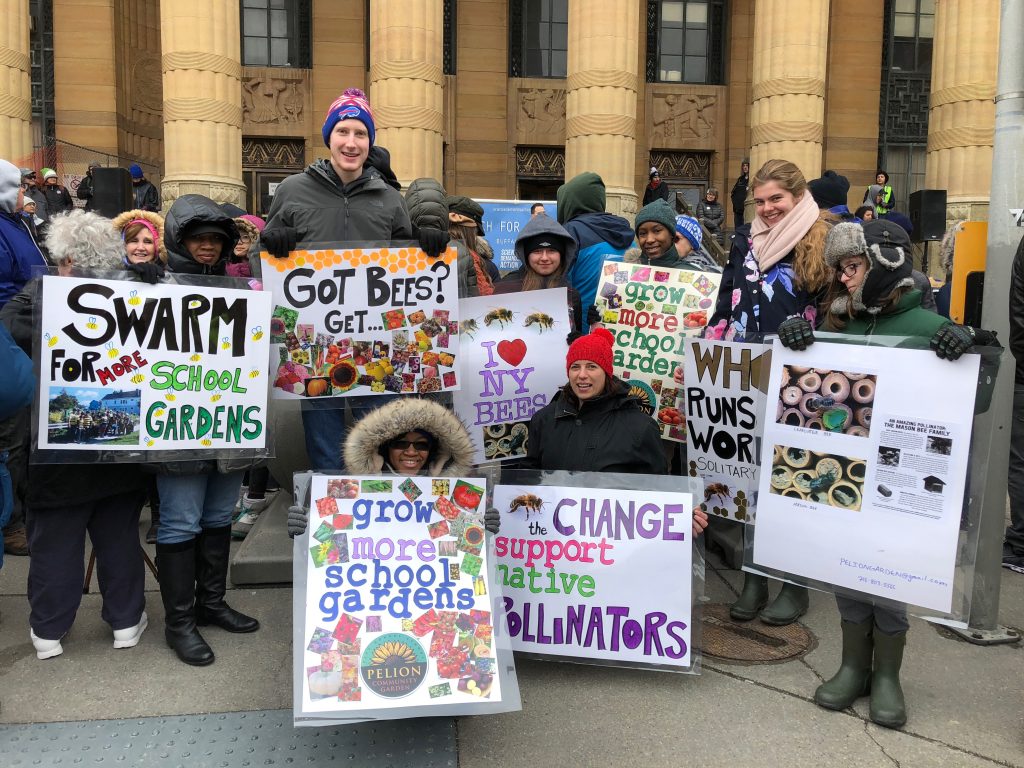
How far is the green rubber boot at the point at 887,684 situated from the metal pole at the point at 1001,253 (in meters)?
1.05

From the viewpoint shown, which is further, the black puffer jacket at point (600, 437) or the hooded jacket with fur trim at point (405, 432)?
the black puffer jacket at point (600, 437)

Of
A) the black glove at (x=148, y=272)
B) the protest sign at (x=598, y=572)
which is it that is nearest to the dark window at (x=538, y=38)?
the black glove at (x=148, y=272)

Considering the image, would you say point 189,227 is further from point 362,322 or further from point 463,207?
point 463,207

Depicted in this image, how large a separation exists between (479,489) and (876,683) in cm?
183

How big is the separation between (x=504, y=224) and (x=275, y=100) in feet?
37.1

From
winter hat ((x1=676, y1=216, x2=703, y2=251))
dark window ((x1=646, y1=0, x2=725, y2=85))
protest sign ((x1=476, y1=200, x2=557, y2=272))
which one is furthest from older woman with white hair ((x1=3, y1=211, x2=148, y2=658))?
dark window ((x1=646, y1=0, x2=725, y2=85))

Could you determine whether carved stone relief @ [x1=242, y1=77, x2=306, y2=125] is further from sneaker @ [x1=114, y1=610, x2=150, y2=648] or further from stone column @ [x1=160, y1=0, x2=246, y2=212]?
sneaker @ [x1=114, y1=610, x2=150, y2=648]

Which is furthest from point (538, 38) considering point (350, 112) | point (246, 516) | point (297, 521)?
point (297, 521)

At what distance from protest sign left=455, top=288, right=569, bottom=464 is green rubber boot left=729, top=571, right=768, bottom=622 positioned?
5.13 feet

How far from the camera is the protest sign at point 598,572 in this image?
3959 millimetres

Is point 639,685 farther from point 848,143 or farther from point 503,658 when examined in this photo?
point 848,143

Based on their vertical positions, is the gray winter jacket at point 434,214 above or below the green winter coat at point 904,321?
above

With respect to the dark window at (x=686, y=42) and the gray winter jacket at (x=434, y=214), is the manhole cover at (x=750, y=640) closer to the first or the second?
the gray winter jacket at (x=434, y=214)

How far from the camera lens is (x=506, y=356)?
17.3 ft
